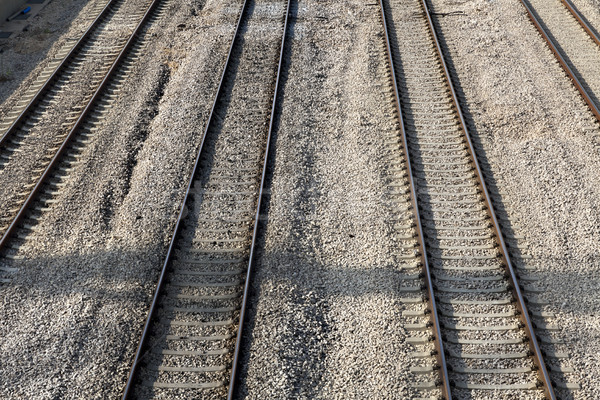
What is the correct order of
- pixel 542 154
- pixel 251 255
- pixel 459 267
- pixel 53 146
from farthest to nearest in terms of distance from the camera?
pixel 53 146 < pixel 542 154 < pixel 459 267 < pixel 251 255

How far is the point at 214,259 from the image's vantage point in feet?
27.4

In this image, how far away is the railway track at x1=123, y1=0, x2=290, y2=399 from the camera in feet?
22.2

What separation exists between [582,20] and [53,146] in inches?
579

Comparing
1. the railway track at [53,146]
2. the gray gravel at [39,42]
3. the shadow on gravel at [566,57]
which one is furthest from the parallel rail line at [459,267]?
the gray gravel at [39,42]

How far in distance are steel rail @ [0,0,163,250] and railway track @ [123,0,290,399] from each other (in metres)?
2.86

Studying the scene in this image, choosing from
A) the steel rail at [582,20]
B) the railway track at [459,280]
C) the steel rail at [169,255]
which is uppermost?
the steel rail at [582,20]

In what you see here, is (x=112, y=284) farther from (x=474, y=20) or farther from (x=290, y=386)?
(x=474, y=20)

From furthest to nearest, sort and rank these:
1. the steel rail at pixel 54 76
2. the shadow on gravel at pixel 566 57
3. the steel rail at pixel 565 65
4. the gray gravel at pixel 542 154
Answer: the shadow on gravel at pixel 566 57
the steel rail at pixel 565 65
the steel rail at pixel 54 76
the gray gravel at pixel 542 154

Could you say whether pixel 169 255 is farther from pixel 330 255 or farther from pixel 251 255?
pixel 330 255

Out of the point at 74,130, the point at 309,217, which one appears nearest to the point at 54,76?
the point at 74,130

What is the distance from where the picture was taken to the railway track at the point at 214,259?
6781mm

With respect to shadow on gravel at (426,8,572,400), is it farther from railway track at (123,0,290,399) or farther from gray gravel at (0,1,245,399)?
gray gravel at (0,1,245,399)

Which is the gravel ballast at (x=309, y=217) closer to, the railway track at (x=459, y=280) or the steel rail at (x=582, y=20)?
the railway track at (x=459, y=280)

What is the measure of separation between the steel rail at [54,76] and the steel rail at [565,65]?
12.6m
